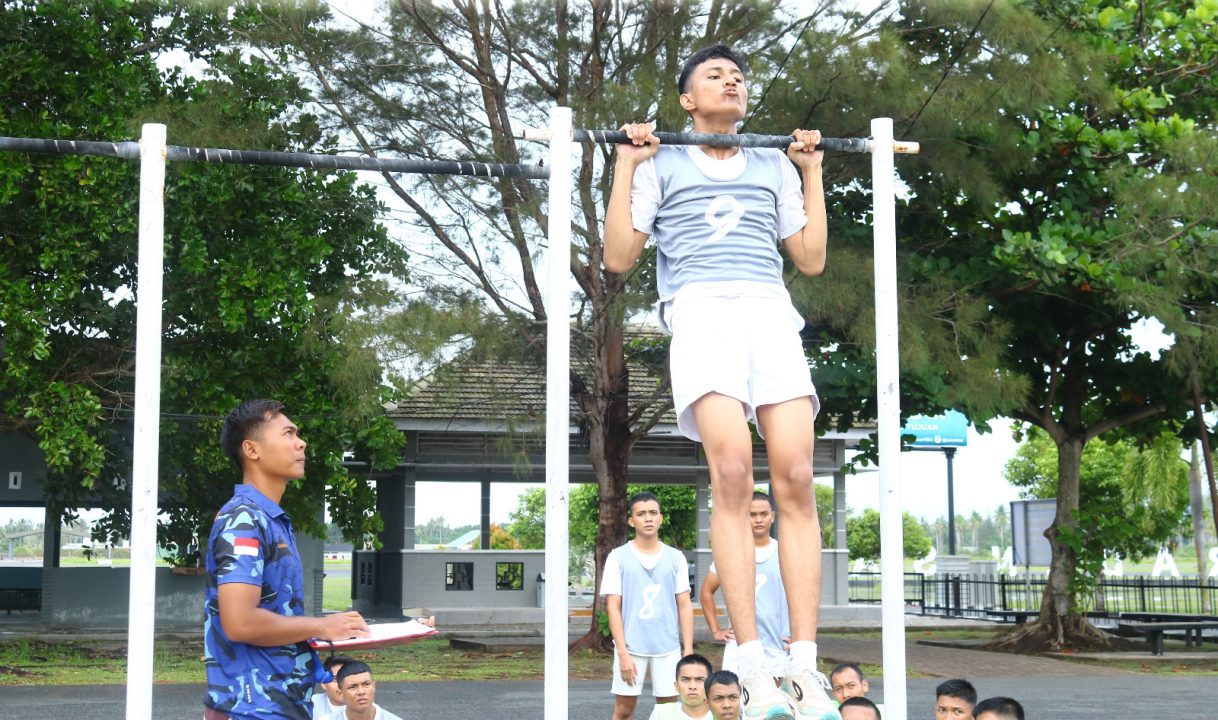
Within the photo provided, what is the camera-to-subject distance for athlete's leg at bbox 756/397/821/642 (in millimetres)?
3434

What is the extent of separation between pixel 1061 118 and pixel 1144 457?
19.5 metres

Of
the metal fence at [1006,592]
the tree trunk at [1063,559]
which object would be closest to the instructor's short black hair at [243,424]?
the tree trunk at [1063,559]

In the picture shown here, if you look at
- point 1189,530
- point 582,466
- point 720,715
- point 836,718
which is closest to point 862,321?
point 720,715

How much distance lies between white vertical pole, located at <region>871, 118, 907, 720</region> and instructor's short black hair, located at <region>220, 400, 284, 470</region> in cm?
157

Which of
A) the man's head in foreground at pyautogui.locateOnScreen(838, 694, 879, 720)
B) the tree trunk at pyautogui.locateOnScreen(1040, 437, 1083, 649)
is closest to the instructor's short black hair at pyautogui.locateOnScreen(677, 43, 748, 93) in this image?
the man's head in foreground at pyautogui.locateOnScreen(838, 694, 879, 720)

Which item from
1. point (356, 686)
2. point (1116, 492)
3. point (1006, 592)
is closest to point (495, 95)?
point (356, 686)

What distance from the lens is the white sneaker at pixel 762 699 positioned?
3.16 m

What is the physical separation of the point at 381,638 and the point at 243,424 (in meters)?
0.64

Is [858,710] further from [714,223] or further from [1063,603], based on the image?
[1063,603]

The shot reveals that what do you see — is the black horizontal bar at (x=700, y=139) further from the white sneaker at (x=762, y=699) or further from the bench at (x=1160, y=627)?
the bench at (x=1160, y=627)

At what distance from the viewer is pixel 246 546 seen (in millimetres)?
2977

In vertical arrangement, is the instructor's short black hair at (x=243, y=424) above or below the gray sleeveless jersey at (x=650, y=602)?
above

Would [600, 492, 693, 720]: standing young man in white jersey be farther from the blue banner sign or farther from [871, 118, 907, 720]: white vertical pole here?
the blue banner sign

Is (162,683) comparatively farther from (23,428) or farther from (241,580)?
(241,580)
